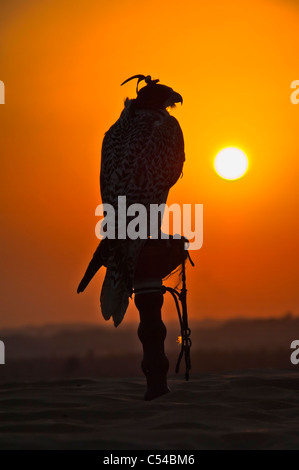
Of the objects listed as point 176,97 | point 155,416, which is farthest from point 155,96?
point 155,416

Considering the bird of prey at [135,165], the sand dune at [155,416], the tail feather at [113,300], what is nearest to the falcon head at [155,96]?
the bird of prey at [135,165]

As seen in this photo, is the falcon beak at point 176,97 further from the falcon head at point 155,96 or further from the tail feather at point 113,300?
the tail feather at point 113,300

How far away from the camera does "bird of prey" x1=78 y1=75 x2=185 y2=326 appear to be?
6414 mm

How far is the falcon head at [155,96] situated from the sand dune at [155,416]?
8.67ft

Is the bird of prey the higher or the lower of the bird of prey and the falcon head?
the lower

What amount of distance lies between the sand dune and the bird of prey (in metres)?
0.97

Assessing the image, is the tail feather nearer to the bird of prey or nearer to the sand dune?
the bird of prey

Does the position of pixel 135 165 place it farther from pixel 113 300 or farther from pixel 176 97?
Result: pixel 113 300

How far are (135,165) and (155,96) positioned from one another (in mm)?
762

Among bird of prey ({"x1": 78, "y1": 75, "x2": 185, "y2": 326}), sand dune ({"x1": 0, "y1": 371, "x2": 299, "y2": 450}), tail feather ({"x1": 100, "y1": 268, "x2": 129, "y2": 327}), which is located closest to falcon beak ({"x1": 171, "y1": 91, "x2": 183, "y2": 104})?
bird of prey ({"x1": 78, "y1": 75, "x2": 185, "y2": 326})

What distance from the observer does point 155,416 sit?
16.9ft

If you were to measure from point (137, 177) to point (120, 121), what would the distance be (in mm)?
657
